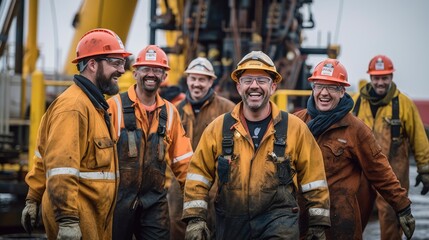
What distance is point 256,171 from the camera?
5828mm

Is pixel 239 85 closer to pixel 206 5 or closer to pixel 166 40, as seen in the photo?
pixel 206 5

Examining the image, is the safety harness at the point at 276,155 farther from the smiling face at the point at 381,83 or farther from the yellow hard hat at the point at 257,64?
the smiling face at the point at 381,83

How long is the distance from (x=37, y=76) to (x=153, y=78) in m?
4.21

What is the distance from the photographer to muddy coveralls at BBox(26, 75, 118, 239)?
5.31 meters

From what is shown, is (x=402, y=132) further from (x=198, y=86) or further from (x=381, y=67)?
(x=198, y=86)

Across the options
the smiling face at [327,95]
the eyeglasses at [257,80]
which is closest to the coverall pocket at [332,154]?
the smiling face at [327,95]

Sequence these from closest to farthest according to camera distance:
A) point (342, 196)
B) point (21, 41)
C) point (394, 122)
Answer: point (342, 196) → point (394, 122) → point (21, 41)

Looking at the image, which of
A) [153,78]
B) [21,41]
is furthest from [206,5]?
[153,78]

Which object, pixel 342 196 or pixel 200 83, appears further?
pixel 200 83

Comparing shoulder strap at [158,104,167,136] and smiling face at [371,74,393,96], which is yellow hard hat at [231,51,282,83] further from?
smiling face at [371,74,393,96]

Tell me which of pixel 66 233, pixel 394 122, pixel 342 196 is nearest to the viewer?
pixel 66 233

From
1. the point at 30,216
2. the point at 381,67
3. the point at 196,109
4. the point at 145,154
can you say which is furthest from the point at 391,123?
the point at 30,216

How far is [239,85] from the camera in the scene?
6.09 metres

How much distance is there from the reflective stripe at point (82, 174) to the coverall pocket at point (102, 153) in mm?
50
